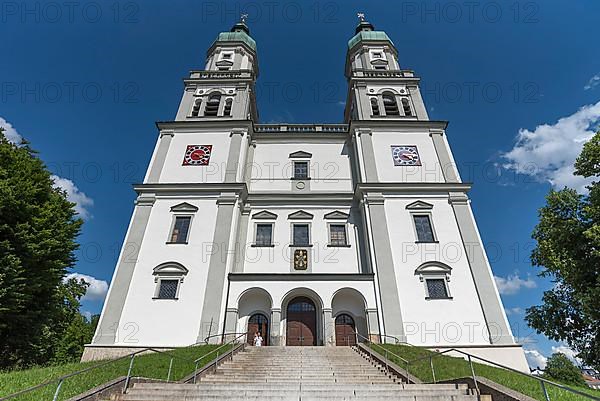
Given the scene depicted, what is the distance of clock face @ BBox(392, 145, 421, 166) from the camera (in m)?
21.2

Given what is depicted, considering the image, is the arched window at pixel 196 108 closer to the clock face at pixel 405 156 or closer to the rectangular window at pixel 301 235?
the rectangular window at pixel 301 235

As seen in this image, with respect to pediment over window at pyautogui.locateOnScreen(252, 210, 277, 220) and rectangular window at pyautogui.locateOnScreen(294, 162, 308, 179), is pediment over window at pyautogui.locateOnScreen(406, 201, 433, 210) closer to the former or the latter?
rectangular window at pyautogui.locateOnScreen(294, 162, 308, 179)

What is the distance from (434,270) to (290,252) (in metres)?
7.31

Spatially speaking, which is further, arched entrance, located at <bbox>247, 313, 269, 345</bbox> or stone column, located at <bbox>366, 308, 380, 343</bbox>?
arched entrance, located at <bbox>247, 313, 269, 345</bbox>

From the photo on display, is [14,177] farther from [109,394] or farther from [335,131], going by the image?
[335,131]

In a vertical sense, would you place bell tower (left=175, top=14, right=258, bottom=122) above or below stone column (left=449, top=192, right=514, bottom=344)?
above

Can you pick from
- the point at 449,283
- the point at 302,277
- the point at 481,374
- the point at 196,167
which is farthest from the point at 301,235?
the point at 481,374

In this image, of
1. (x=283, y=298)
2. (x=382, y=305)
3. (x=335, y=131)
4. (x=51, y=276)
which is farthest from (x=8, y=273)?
(x=335, y=131)

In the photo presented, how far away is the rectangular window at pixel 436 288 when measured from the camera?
16.5 metres

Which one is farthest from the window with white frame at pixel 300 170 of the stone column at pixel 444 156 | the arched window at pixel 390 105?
the stone column at pixel 444 156

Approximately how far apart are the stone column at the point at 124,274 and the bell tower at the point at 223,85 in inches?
306

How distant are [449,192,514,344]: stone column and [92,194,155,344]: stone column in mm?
16614

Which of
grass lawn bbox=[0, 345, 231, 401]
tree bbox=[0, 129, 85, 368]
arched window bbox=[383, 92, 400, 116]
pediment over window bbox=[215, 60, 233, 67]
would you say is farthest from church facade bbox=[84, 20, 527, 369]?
pediment over window bbox=[215, 60, 233, 67]

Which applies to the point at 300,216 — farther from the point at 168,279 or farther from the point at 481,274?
the point at 481,274
